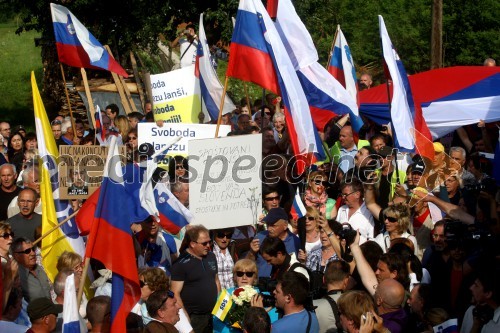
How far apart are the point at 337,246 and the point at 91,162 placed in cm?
351

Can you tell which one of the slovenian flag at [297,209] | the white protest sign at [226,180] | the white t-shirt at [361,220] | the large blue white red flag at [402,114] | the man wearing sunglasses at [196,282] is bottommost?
the man wearing sunglasses at [196,282]

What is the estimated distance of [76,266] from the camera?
368 inches

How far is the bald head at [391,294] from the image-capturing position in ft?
24.9

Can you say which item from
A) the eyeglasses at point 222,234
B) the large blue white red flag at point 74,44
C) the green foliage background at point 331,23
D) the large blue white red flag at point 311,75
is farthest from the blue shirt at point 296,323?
the green foliage background at point 331,23

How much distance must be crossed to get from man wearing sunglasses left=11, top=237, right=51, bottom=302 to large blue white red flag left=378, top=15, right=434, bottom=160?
3757mm

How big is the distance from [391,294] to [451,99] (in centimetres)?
676

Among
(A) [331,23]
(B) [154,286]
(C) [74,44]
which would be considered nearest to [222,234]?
(B) [154,286]

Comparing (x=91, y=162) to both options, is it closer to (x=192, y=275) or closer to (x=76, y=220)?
(x=76, y=220)

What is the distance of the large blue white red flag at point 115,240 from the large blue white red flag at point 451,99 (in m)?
6.38

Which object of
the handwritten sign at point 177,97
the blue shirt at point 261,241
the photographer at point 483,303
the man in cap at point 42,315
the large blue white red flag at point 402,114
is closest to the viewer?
A: the photographer at point 483,303

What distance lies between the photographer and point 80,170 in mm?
11289

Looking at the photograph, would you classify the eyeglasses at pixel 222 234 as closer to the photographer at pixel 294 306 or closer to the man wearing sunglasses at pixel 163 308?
the man wearing sunglasses at pixel 163 308

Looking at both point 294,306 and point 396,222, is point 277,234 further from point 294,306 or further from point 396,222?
point 294,306

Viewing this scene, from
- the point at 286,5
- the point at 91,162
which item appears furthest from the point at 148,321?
the point at 286,5
